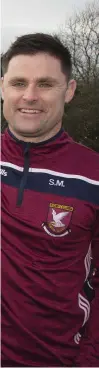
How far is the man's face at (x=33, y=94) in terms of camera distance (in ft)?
6.17

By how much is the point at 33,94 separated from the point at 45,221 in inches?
19.9


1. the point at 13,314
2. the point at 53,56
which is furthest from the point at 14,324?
the point at 53,56

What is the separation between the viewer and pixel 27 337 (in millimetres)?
1836

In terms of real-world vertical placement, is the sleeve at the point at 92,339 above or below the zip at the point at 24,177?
below

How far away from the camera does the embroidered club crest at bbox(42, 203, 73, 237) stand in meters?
1.88

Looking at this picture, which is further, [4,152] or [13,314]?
[4,152]

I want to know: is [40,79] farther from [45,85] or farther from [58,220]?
[58,220]

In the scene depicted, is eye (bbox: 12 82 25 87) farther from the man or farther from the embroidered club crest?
the embroidered club crest

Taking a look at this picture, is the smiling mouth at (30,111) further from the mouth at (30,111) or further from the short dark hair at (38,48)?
the short dark hair at (38,48)

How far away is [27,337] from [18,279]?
230 millimetres

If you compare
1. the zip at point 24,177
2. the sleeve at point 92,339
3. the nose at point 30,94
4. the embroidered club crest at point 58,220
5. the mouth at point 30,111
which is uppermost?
the nose at point 30,94

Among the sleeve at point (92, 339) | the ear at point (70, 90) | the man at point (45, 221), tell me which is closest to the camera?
the man at point (45, 221)

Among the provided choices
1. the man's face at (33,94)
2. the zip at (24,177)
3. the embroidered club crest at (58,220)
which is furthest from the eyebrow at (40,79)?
the embroidered club crest at (58,220)

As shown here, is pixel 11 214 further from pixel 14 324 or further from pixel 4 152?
pixel 14 324
